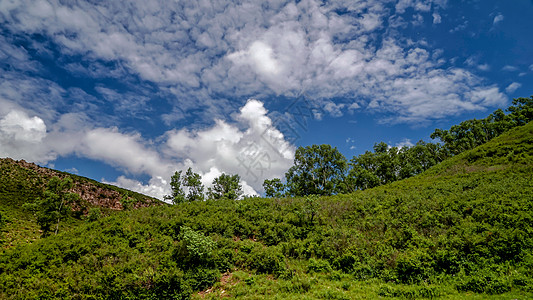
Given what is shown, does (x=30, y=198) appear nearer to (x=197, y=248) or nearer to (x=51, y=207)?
(x=51, y=207)

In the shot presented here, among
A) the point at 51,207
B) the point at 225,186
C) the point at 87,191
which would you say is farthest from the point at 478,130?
the point at 87,191

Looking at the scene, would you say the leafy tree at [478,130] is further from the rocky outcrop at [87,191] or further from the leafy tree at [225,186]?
the rocky outcrop at [87,191]

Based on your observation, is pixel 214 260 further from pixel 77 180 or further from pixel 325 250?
pixel 77 180

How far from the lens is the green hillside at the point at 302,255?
10.0m

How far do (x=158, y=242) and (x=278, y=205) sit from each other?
1157 cm

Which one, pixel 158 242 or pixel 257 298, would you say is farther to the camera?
pixel 158 242

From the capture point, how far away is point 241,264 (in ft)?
44.8

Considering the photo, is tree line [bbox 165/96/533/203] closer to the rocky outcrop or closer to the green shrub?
the rocky outcrop

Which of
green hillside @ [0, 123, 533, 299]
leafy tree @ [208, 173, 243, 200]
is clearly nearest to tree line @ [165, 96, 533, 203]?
leafy tree @ [208, 173, 243, 200]

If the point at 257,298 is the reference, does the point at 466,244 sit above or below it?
above

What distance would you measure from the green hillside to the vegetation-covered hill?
2774 centimetres

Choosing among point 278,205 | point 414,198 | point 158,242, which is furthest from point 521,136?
point 158,242

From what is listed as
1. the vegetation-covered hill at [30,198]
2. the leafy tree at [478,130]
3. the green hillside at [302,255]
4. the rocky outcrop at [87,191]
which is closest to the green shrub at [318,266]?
the green hillside at [302,255]

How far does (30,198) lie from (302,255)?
73721 millimetres
